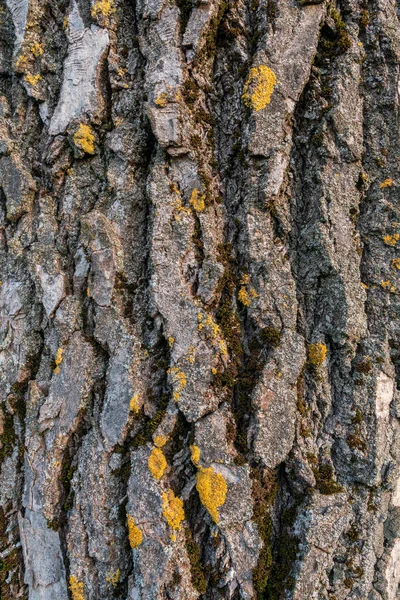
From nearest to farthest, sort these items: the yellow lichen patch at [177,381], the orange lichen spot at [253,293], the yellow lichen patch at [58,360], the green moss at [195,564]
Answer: the green moss at [195,564], the yellow lichen patch at [177,381], the orange lichen spot at [253,293], the yellow lichen patch at [58,360]

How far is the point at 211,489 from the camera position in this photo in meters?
2.03

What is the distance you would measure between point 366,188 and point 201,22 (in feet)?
4.90

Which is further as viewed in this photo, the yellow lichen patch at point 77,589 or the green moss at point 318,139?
the green moss at point 318,139

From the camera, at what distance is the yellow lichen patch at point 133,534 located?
6.64 feet

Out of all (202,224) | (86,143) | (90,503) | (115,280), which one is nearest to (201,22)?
(86,143)

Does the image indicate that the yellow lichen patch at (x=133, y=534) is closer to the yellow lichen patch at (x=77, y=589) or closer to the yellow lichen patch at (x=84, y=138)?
the yellow lichen patch at (x=77, y=589)

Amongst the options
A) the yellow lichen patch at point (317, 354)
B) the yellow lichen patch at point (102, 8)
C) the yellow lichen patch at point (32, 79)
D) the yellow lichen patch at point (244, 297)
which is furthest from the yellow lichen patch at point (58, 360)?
the yellow lichen patch at point (102, 8)

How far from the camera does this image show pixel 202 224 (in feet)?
7.39

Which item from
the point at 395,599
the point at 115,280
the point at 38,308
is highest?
the point at 115,280

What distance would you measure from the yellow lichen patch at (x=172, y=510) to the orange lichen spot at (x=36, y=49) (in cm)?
297

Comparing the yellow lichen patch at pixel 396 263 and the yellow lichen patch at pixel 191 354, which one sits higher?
the yellow lichen patch at pixel 396 263

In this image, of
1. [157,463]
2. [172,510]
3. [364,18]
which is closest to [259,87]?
[364,18]

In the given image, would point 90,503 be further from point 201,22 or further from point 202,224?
point 201,22

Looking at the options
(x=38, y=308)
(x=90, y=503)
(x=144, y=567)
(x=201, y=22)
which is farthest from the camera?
(x=38, y=308)
